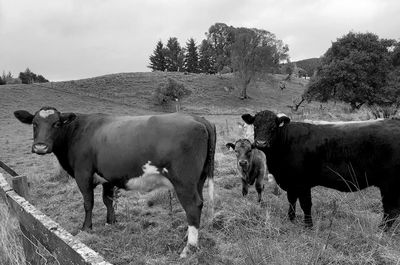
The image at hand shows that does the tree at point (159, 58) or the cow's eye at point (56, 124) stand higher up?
the tree at point (159, 58)

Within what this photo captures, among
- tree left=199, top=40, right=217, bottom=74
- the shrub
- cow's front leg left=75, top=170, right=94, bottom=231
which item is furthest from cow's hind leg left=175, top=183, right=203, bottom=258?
tree left=199, top=40, right=217, bottom=74

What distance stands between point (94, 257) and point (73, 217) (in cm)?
482

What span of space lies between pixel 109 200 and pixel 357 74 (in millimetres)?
24484

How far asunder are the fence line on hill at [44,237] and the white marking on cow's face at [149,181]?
4.85ft

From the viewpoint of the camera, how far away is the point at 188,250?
4.58 m

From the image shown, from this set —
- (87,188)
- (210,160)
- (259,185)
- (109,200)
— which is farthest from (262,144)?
(87,188)

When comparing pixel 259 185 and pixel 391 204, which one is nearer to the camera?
pixel 391 204

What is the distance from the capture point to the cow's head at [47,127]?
219 inches

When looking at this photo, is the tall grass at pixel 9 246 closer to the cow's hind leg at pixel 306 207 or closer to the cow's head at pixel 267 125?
the cow's head at pixel 267 125

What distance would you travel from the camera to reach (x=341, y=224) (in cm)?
459

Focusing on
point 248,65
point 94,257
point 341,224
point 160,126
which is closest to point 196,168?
point 160,126

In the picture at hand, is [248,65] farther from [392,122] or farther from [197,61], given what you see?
[392,122]

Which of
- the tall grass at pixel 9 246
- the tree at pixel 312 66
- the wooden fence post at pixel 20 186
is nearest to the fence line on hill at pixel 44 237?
the wooden fence post at pixel 20 186

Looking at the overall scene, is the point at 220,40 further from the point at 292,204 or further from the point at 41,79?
the point at 292,204
